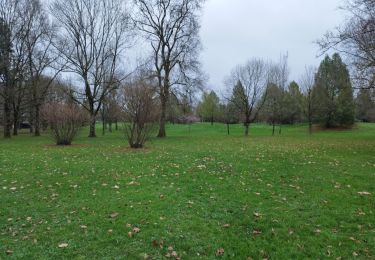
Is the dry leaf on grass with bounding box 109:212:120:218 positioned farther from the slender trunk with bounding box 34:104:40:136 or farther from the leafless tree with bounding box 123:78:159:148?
the slender trunk with bounding box 34:104:40:136

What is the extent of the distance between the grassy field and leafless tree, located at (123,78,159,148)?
6.37m

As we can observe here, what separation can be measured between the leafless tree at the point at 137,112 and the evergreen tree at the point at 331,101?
31486 mm

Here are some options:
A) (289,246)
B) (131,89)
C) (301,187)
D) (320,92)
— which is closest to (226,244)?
(289,246)

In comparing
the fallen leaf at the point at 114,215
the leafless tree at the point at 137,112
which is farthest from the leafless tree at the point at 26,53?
the fallen leaf at the point at 114,215

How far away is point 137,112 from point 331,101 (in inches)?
1341

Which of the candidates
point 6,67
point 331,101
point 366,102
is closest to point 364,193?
point 6,67

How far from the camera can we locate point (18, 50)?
2991cm

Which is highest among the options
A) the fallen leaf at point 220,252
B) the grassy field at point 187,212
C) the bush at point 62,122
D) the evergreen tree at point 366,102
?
the evergreen tree at point 366,102

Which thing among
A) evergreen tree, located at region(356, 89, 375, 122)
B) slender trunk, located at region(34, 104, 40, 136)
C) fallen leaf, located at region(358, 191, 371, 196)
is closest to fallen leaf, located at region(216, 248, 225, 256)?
fallen leaf, located at region(358, 191, 371, 196)

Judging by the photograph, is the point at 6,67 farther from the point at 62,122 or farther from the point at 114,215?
the point at 114,215

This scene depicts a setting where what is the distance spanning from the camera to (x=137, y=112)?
1644 centimetres

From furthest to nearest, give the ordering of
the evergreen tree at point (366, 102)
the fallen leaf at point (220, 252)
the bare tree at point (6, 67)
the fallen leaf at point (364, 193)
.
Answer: the evergreen tree at point (366, 102)
the bare tree at point (6, 67)
the fallen leaf at point (364, 193)
the fallen leaf at point (220, 252)

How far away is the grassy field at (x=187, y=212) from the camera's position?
4473mm

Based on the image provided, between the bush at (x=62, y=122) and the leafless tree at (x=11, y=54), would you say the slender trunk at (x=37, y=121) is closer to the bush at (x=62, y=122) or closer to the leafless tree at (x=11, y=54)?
the leafless tree at (x=11, y=54)
